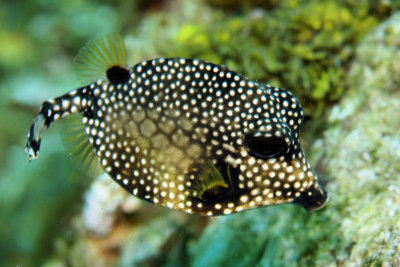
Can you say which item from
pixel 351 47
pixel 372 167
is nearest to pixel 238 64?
pixel 351 47

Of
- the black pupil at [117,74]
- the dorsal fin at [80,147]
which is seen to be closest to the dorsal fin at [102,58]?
the black pupil at [117,74]

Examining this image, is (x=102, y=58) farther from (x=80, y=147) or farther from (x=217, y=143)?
(x=217, y=143)

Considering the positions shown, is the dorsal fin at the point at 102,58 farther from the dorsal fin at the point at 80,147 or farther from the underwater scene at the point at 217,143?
the dorsal fin at the point at 80,147

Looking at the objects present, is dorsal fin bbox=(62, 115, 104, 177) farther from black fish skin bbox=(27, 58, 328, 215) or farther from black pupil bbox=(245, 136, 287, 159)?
black pupil bbox=(245, 136, 287, 159)

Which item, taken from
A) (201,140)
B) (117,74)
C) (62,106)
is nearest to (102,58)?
(117,74)

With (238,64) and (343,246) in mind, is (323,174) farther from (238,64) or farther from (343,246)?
(238,64)

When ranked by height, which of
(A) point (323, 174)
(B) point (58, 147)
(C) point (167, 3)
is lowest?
(A) point (323, 174)

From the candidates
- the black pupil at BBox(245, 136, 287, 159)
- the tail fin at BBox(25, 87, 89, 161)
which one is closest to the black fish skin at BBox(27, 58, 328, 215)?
the black pupil at BBox(245, 136, 287, 159)
